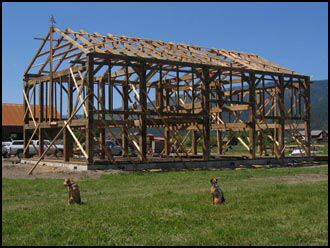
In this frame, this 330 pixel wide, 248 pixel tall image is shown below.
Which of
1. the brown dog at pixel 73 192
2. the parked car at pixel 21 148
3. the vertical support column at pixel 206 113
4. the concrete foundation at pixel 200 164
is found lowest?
the brown dog at pixel 73 192

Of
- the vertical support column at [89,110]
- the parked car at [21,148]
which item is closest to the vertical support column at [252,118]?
the vertical support column at [89,110]

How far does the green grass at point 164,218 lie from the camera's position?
8.03 m

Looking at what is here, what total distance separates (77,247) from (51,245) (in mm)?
395

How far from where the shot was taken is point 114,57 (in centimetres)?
2552

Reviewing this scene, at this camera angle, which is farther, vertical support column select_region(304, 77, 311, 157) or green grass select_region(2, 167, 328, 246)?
vertical support column select_region(304, 77, 311, 157)

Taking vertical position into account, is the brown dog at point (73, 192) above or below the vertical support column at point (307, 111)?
below

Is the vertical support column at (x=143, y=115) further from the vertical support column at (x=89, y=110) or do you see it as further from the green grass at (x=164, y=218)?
the green grass at (x=164, y=218)

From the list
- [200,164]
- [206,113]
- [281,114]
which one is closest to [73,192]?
[200,164]

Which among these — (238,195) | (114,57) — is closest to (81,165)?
(114,57)

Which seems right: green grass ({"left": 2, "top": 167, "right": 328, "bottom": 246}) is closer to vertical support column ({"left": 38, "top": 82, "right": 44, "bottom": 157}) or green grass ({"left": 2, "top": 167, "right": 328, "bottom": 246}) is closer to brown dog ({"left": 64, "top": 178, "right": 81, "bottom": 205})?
brown dog ({"left": 64, "top": 178, "right": 81, "bottom": 205})

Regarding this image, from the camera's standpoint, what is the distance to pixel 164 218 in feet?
32.2

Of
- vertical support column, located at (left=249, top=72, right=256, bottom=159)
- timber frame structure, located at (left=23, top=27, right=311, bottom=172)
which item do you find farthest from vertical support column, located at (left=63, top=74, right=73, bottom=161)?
vertical support column, located at (left=249, top=72, right=256, bottom=159)

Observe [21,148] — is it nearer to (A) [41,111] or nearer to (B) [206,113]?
(A) [41,111]

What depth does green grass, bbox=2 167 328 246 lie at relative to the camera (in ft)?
26.3
